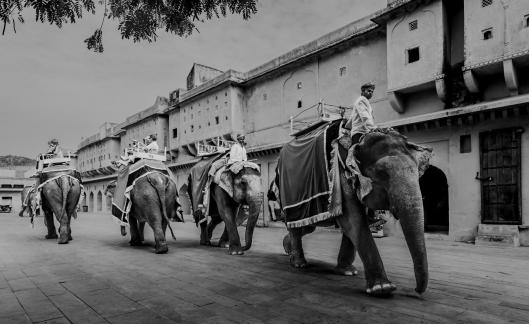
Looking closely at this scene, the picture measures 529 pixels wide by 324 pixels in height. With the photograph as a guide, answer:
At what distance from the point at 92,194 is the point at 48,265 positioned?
50.4m

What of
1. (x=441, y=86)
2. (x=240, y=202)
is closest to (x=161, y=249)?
(x=240, y=202)

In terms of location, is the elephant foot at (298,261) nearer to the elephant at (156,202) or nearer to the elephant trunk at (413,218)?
the elephant trunk at (413,218)

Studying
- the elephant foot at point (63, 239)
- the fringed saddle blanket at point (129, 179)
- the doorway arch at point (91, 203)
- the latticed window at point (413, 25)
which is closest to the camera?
the fringed saddle blanket at point (129, 179)

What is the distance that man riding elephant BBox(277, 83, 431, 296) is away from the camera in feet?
11.2

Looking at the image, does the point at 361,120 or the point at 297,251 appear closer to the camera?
the point at 361,120

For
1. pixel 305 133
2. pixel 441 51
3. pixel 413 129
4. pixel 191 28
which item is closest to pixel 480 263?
pixel 305 133

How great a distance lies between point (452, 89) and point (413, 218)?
11.9 metres

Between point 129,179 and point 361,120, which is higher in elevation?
point 361,120

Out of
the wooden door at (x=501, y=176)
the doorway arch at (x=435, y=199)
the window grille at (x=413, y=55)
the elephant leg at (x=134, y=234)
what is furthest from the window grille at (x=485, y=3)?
the elephant leg at (x=134, y=234)

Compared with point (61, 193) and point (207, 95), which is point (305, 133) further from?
point (207, 95)

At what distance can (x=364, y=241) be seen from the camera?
12.9 ft

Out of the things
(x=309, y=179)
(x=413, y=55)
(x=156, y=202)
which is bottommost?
(x=156, y=202)

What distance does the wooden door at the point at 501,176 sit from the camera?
11352 mm

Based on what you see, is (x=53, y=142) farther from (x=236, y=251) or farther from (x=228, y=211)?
(x=236, y=251)
